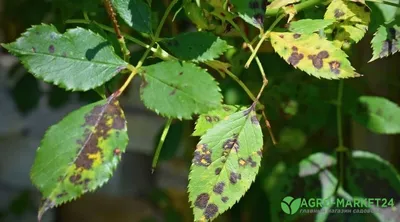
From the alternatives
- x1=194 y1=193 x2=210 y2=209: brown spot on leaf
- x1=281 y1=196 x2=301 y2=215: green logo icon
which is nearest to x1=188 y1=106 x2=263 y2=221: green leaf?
x1=194 y1=193 x2=210 y2=209: brown spot on leaf

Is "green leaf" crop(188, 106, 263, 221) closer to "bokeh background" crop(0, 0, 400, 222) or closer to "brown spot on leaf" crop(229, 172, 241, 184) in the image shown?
"brown spot on leaf" crop(229, 172, 241, 184)

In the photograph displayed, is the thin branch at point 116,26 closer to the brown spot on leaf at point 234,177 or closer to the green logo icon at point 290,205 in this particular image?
the brown spot on leaf at point 234,177

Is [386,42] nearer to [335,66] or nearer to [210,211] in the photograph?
[335,66]

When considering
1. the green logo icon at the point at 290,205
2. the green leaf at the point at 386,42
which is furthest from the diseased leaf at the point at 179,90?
the green logo icon at the point at 290,205

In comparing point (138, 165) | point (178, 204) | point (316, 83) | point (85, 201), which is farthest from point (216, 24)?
point (85, 201)

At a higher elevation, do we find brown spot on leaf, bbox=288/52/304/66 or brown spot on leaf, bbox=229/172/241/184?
brown spot on leaf, bbox=288/52/304/66

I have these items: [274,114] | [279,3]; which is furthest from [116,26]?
[274,114]

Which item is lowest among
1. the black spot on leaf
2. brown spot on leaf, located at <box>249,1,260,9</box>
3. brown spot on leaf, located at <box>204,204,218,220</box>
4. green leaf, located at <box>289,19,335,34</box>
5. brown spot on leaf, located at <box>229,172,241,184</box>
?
brown spot on leaf, located at <box>204,204,218,220</box>
